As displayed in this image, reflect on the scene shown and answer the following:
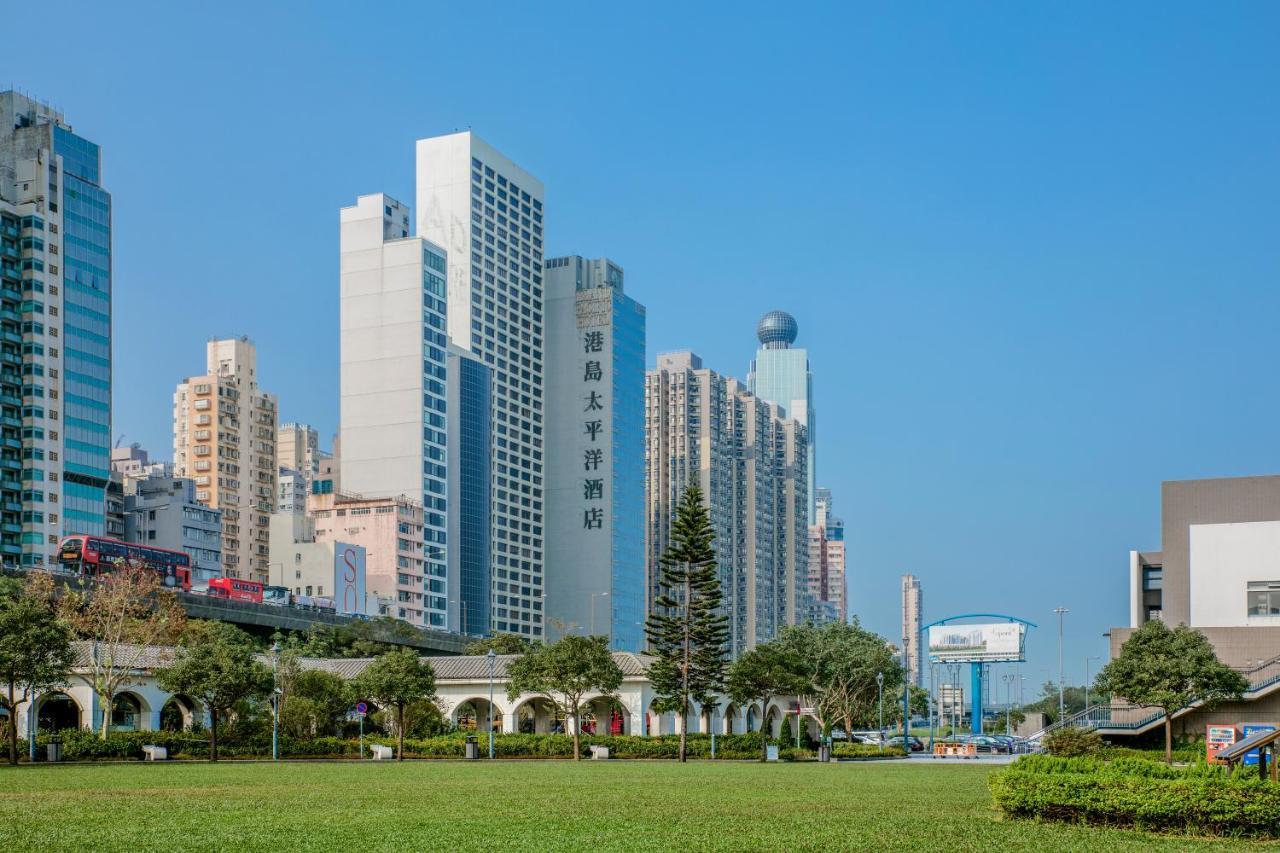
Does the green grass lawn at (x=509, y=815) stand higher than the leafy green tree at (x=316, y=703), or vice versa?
the green grass lawn at (x=509, y=815)

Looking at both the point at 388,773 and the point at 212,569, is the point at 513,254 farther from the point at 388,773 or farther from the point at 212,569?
the point at 388,773

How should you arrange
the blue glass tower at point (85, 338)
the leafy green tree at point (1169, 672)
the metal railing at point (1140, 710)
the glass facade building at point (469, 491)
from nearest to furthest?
1. the leafy green tree at point (1169, 672)
2. the metal railing at point (1140, 710)
3. the blue glass tower at point (85, 338)
4. the glass facade building at point (469, 491)

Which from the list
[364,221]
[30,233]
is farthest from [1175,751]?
[364,221]

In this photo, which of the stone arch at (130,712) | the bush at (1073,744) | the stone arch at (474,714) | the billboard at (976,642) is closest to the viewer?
the bush at (1073,744)

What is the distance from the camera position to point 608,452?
15100cm

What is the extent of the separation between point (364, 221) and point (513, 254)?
2432cm

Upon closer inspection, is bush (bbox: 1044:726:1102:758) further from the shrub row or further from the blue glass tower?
the blue glass tower

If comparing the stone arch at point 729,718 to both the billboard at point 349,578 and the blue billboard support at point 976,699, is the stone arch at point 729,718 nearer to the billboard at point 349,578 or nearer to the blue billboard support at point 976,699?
the blue billboard support at point 976,699

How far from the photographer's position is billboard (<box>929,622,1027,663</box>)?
8012cm

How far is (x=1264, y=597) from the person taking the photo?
49.0m

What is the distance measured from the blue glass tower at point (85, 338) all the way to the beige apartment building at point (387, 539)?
27.5 metres

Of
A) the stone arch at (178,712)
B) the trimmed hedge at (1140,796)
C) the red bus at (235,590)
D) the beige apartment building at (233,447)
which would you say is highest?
the beige apartment building at (233,447)

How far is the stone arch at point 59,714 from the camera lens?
52719mm

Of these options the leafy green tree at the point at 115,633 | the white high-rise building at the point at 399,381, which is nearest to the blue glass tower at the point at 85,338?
the white high-rise building at the point at 399,381
